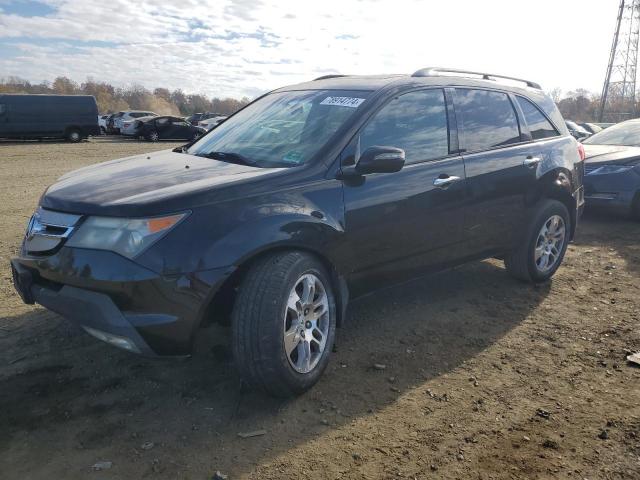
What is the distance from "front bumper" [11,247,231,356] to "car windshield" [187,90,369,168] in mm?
1028

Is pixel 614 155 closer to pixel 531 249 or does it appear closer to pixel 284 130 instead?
pixel 531 249

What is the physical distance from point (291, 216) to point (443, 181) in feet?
4.49

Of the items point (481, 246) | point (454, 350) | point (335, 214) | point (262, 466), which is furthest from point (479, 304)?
point (262, 466)

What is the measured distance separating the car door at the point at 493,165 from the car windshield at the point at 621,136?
489cm

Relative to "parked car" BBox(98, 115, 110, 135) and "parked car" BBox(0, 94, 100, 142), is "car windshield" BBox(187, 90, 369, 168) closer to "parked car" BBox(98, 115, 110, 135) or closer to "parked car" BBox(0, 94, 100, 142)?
"parked car" BBox(0, 94, 100, 142)

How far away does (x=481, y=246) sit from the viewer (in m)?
4.45

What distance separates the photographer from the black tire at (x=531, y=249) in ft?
15.9

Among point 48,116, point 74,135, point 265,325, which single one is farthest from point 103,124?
point 265,325

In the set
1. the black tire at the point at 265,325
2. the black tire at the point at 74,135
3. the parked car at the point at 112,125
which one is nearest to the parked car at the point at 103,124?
the parked car at the point at 112,125

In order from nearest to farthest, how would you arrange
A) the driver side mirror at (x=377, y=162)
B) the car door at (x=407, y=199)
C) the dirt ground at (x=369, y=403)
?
the dirt ground at (x=369, y=403)
the driver side mirror at (x=377, y=162)
the car door at (x=407, y=199)

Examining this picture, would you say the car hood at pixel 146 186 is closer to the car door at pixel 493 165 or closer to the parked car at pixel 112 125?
the car door at pixel 493 165

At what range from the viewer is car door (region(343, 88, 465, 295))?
3.48 metres

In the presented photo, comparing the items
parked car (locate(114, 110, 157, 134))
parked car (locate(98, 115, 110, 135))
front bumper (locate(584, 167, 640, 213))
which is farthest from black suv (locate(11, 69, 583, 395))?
parked car (locate(98, 115, 110, 135))

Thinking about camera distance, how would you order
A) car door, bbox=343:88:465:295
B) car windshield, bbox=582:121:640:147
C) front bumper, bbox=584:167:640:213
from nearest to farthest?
car door, bbox=343:88:465:295, front bumper, bbox=584:167:640:213, car windshield, bbox=582:121:640:147
